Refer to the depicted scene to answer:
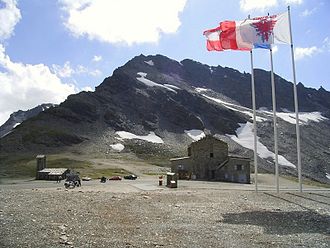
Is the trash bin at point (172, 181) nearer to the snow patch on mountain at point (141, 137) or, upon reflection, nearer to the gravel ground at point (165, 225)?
the gravel ground at point (165, 225)

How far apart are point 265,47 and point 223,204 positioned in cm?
1527

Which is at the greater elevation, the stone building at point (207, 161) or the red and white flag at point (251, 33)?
the red and white flag at point (251, 33)

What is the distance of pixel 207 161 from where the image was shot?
329 ft

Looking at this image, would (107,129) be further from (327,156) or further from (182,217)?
(182,217)

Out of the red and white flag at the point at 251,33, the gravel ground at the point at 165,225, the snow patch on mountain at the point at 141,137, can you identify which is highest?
the snow patch on mountain at the point at 141,137

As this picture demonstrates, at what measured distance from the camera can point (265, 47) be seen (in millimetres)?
37344

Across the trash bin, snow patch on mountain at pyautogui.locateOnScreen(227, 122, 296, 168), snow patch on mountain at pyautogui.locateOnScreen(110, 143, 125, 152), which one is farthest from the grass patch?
snow patch on mountain at pyautogui.locateOnScreen(227, 122, 296, 168)

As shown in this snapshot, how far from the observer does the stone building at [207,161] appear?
96562mm

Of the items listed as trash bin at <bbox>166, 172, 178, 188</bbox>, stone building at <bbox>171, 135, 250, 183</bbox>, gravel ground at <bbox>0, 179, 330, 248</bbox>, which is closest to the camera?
gravel ground at <bbox>0, 179, 330, 248</bbox>

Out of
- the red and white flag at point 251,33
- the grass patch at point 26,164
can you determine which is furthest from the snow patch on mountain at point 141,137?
the red and white flag at point 251,33

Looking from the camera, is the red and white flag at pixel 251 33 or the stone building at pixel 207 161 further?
the stone building at pixel 207 161

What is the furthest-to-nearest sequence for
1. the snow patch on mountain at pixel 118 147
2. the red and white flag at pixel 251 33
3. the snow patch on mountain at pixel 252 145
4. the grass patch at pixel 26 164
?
the snow patch on mountain at pixel 118 147
the snow patch on mountain at pixel 252 145
the grass patch at pixel 26 164
the red and white flag at pixel 251 33

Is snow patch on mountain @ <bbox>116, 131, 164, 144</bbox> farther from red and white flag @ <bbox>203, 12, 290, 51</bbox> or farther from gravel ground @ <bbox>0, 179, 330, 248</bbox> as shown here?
gravel ground @ <bbox>0, 179, 330, 248</bbox>

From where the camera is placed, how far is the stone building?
9656 centimetres
